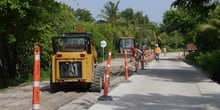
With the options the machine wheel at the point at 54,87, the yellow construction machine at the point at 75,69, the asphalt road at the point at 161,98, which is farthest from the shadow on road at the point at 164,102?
the machine wheel at the point at 54,87

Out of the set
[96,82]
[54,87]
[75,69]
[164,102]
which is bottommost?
[164,102]

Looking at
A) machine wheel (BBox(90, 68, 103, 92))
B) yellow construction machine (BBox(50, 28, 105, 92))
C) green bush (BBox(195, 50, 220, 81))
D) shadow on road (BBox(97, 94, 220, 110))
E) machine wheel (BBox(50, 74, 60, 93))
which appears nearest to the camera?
shadow on road (BBox(97, 94, 220, 110))

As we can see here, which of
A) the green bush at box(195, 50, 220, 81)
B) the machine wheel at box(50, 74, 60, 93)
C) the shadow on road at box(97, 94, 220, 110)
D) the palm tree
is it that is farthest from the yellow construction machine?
the palm tree

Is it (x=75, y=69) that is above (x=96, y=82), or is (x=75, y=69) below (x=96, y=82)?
above

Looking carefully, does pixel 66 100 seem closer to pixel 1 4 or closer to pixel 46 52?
pixel 1 4

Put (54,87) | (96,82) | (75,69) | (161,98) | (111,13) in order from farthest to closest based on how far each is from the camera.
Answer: (111,13) → (54,87) → (96,82) → (75,69) → (161,98)

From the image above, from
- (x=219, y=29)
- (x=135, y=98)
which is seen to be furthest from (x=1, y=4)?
(x=219, y=29)

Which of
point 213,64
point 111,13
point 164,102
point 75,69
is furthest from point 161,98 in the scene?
point 111,13

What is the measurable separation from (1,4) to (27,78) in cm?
999

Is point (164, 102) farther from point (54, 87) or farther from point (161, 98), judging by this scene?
point (54, 87)

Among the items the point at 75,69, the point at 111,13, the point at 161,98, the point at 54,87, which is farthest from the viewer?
the point at 111,13

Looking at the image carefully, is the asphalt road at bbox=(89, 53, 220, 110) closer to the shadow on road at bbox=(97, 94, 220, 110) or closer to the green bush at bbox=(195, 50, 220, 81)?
the shadow on road at bbox=(97, 94, 220, 110)

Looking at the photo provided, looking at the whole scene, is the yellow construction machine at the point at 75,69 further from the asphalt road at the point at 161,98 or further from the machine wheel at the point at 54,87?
the asphalt road at the point at 161,98

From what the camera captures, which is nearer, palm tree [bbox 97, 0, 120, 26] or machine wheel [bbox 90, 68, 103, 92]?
machine wheel [bbox 90, 68, 103, 92]
